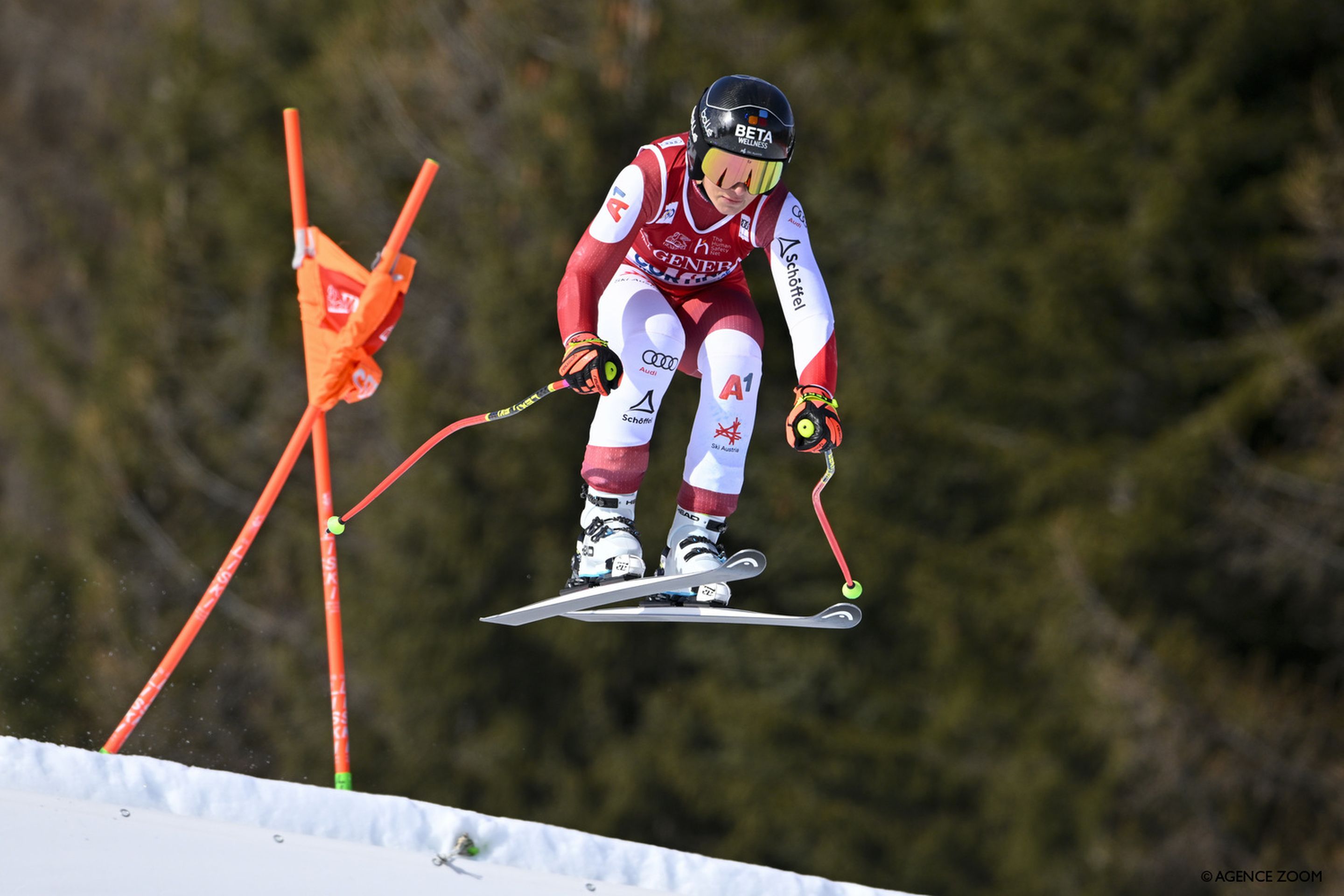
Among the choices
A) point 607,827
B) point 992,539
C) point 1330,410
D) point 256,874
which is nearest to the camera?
point 256,874

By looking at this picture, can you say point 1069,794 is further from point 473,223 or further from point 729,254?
point 729,254

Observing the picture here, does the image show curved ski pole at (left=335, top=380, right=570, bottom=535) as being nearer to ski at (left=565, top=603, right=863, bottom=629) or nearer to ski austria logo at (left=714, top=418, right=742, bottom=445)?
ski austria logo at (left=714, top=418, right=742, bottom=445)

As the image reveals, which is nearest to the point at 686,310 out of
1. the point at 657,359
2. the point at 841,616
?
the point at 657,359

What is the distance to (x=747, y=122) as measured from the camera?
5.89 meters

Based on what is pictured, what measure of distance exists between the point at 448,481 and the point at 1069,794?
1144cm

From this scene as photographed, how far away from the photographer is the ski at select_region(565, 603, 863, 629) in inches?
250

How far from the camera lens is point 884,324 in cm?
2619

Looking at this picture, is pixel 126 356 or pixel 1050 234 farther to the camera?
pixel 126 356

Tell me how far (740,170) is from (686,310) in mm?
851

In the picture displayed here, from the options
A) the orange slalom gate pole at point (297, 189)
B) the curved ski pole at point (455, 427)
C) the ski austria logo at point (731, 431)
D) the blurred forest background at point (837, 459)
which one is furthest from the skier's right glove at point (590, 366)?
the blurred forest background at point (837, 459)

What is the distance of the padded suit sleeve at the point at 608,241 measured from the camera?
6.12 meters

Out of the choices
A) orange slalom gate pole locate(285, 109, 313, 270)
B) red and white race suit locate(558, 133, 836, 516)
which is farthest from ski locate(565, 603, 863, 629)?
orange slalom gate pole locate(285, 109, 313, 270)

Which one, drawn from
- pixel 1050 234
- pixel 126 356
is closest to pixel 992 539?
pixel 1050 234

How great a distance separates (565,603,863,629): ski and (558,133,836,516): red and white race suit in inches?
16.9
